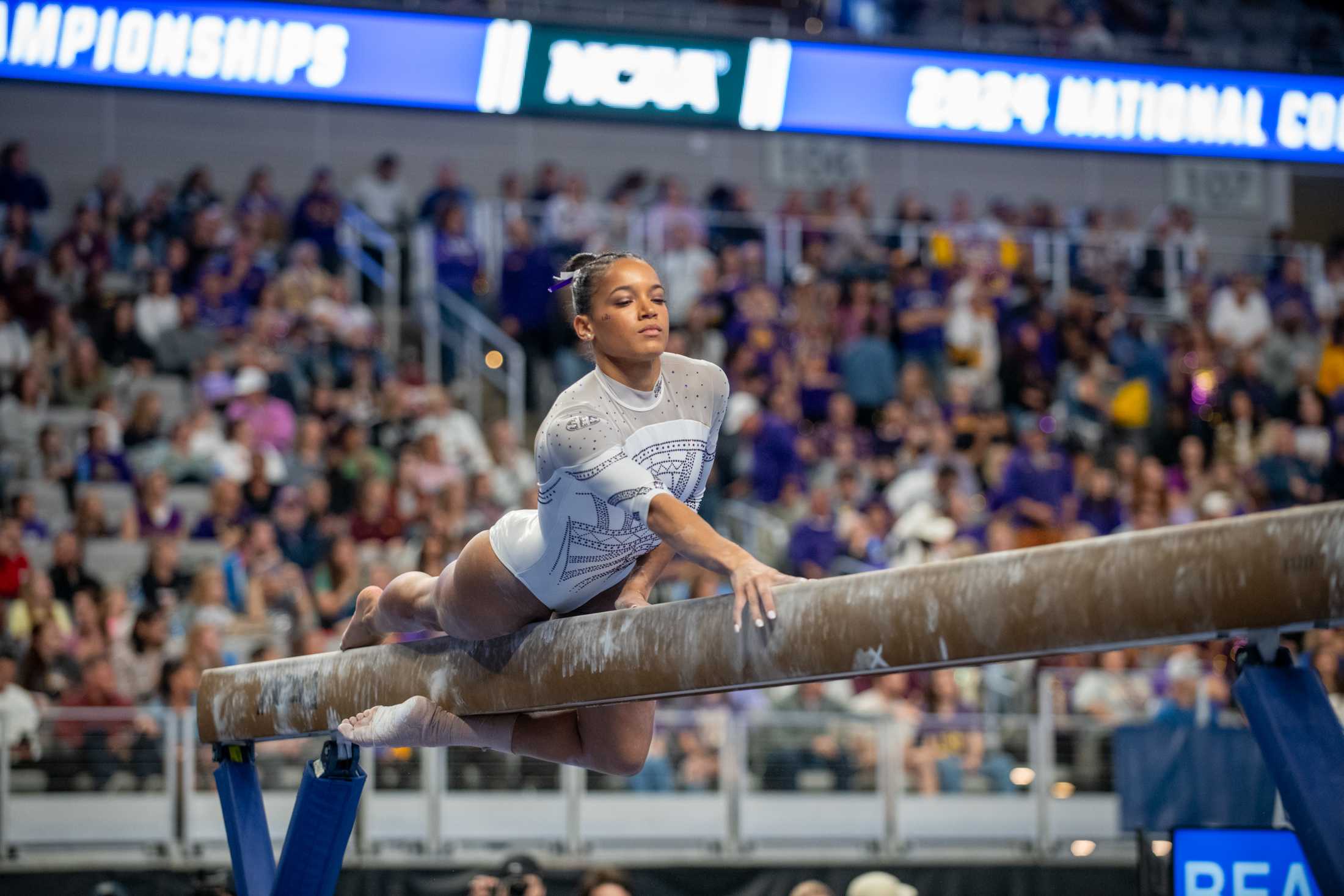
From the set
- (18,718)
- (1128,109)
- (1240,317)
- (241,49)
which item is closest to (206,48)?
(241,49)

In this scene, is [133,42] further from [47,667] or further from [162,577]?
[47,667]

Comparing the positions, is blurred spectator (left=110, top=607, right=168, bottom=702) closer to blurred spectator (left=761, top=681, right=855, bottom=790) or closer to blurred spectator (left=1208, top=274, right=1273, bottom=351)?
blurred spectator (left=761, top=681, right=855, bottom=790)

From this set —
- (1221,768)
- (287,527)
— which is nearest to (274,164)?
(287,527)

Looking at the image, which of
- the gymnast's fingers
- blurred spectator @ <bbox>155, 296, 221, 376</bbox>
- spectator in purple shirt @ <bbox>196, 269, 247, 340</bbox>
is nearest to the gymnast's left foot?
the gymnast's fingers

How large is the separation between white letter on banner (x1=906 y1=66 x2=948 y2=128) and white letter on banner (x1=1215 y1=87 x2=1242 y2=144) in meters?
1.56

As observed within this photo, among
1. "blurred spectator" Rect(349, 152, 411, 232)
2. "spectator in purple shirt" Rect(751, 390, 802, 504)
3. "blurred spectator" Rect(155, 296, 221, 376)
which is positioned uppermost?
"blurred spectator" Rect(349, 152, 411, 232)

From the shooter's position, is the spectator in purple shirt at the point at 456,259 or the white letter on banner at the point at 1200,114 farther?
the spectator in purple shirt at the point at 456,259

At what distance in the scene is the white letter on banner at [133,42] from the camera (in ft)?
24.1

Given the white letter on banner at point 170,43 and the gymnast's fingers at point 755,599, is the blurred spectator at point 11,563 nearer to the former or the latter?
the white letter on banner at point 170,43

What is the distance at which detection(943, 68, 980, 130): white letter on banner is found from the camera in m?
8.23

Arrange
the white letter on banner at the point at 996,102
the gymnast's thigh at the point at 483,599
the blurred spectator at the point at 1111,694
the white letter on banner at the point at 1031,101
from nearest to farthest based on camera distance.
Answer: the gymnast's thigh at the point at 483,599
the blurred spectator at the point at 1111,694
the white letter on banner at the point at 996,102
the white letter on banner at the point at 1031,101

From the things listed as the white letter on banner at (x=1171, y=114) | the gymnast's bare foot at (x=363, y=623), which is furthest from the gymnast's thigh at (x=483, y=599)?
the white letter on banner at (x=1171, y=114)

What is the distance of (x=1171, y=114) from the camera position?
8492 millimetres

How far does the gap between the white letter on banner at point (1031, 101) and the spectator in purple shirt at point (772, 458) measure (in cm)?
255
